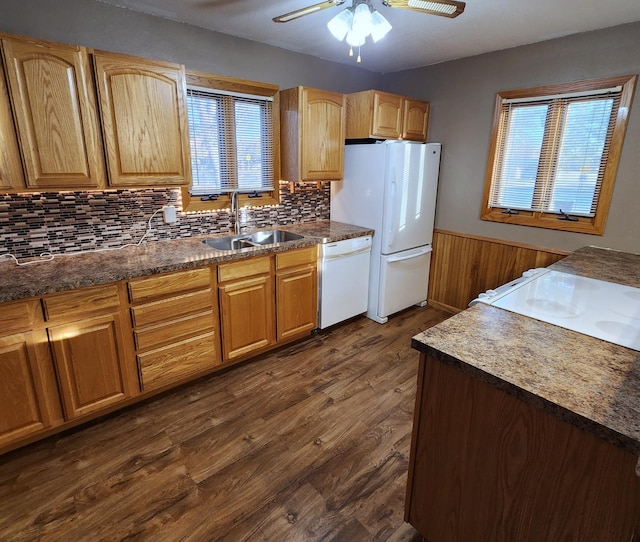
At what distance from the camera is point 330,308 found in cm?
315

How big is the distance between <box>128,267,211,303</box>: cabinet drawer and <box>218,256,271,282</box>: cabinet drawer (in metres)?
0.10

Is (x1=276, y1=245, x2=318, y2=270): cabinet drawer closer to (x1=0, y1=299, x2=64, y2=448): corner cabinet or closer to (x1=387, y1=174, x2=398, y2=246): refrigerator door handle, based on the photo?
(x1=387, y1=174, x2=398, y2=246): refrigerator door handle

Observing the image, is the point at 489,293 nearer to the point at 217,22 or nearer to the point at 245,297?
the point at 245,297

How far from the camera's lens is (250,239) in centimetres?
303

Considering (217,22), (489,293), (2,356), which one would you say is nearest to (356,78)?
(217,22)

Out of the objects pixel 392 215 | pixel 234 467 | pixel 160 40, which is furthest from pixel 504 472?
pixel 160 40

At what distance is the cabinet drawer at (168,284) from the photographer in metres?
2.06

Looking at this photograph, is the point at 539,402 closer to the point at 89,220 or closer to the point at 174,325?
the point at 174,325

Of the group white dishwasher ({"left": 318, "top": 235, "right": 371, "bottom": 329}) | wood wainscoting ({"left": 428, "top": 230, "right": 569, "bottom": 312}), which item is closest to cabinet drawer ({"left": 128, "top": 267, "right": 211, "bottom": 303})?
white dishwasher ({"left": 318, "top": 235, "right": 371, "bottom": 329})

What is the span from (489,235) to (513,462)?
258cm

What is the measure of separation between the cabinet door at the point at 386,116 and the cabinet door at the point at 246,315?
1.62 metres

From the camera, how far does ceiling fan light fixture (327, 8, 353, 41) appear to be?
179 cm

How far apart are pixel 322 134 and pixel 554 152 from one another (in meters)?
1.83

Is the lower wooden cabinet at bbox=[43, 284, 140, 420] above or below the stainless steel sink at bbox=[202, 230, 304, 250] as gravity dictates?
below
